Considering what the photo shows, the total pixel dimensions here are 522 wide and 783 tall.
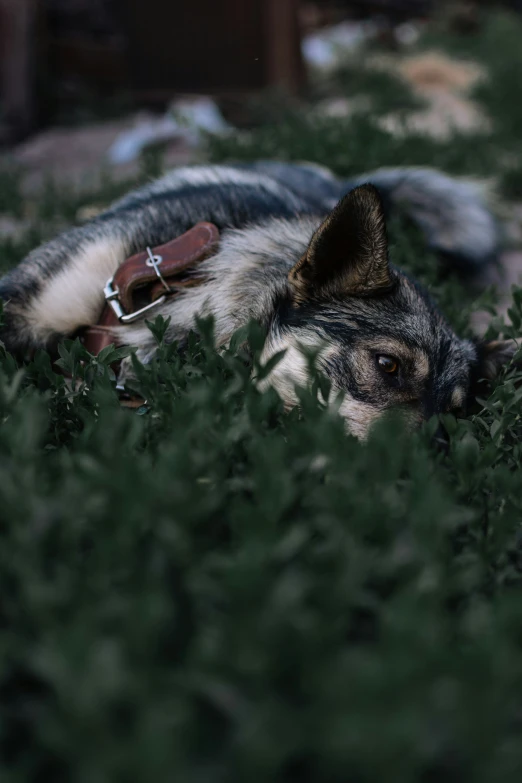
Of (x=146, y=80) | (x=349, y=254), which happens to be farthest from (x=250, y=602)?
(x=146, y=80)

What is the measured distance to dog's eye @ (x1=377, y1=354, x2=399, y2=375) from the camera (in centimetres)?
230

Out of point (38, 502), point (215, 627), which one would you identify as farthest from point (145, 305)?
point (215, 627)

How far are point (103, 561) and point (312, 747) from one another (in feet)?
1.44

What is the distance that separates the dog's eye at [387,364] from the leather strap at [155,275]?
2.34 ft

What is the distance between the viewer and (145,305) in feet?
8.61

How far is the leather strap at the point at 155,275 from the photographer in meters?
2.56

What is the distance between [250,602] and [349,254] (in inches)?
57.5

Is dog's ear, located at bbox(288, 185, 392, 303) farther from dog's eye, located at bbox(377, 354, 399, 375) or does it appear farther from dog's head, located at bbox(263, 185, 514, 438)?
dog's eye, located at bbox(377, 354, 399, 375)

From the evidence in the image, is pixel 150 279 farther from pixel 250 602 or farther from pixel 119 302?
pixel 250 602

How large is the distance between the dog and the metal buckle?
0.14 feet

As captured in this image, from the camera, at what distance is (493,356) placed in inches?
106

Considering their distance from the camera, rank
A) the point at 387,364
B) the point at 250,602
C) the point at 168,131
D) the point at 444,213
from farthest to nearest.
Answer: the point at 168,131, the point at 444,213, the point at 387,364, the point at 250,602

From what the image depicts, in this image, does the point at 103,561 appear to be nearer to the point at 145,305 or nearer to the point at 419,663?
the point at 419,663

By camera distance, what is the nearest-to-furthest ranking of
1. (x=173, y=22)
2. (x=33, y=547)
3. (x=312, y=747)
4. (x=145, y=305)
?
(x=312, y=747) < (x=33, y=547) < (x=145, y=305) < (x=173, y=22)
